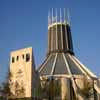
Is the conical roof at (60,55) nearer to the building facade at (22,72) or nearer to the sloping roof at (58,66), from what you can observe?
the sloping roof at (58,66)

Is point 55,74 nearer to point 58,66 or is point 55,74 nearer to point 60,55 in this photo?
point 58,66

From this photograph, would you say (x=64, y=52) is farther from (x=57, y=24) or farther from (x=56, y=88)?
(x=56, y=88)

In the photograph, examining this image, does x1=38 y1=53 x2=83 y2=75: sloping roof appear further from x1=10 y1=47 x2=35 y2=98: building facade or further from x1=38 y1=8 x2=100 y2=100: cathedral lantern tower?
x1=10 y1=47 x2=35 y2=98: building facade

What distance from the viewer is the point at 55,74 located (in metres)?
54.1

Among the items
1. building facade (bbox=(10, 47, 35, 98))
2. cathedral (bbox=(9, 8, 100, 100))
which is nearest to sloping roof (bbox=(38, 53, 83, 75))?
cathedral (bbox=(9, 8, 100, 100))

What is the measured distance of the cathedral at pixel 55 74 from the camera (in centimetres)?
3959

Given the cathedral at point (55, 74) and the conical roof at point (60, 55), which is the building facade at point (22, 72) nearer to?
the cathedral at point (55, 74)

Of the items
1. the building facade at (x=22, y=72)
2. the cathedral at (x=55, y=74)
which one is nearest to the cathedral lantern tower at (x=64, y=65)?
the cathedral at (x=55, y=74)

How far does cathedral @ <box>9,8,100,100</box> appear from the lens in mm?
39594

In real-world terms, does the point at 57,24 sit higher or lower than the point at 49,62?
higher

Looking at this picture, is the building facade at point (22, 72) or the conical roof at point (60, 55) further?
the conical roof at point (60, 55)

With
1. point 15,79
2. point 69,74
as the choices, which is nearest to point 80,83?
point 69,74

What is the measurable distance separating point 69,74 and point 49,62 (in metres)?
7.40

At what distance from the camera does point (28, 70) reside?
39219 millimetres
